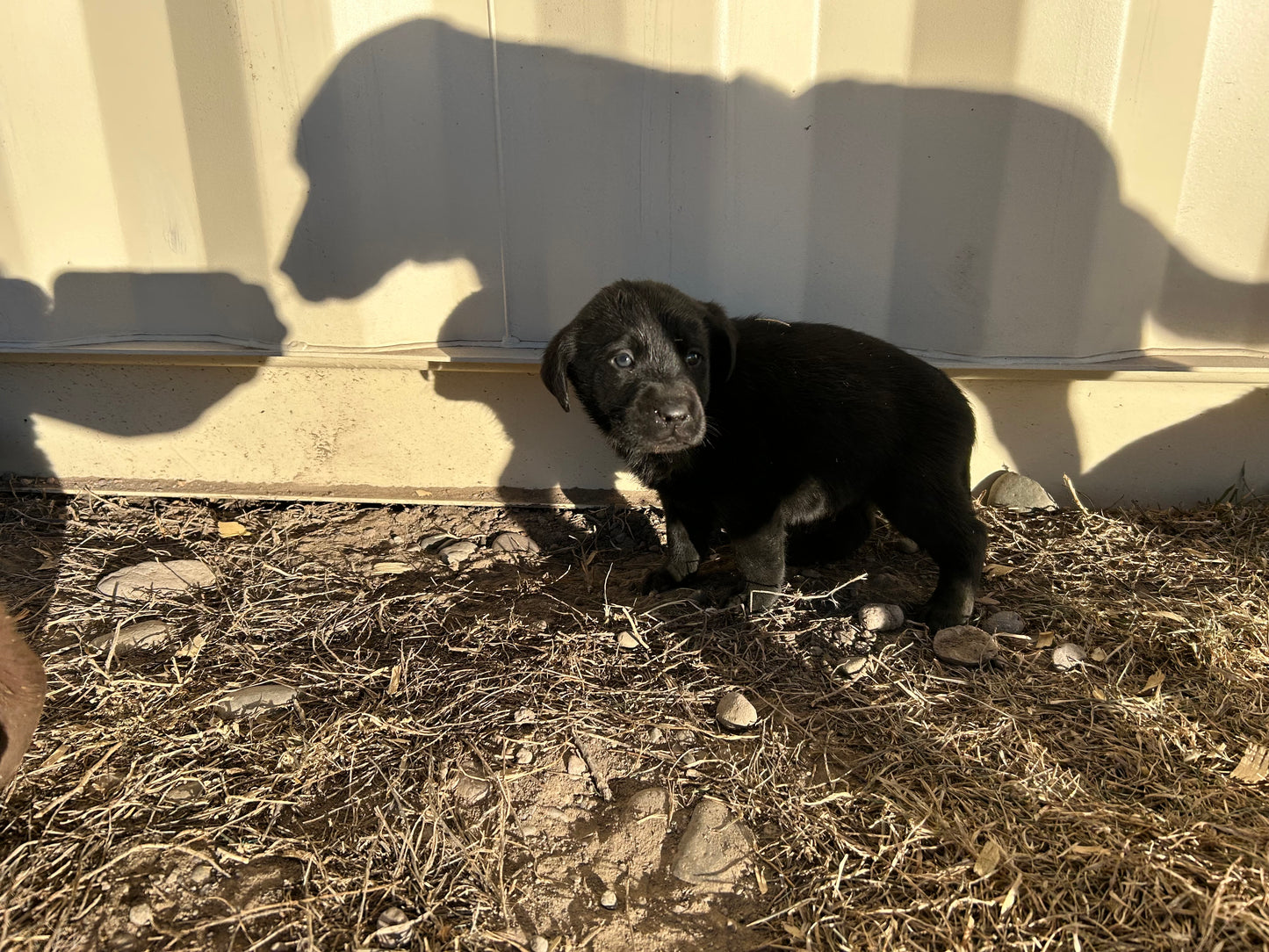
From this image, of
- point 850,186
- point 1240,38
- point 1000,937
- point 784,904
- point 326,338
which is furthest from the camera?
point 326,338

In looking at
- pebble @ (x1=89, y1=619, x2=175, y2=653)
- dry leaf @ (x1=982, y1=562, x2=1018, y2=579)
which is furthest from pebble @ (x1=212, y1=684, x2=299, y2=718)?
dry leaf @ (x1=982, y1=562, x2=1018, y2=579)

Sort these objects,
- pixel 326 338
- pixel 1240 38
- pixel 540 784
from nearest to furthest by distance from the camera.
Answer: pixel 540 784 < pixel 1240 38 < pixel 326 338

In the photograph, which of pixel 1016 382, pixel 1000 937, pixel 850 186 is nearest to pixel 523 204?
pixel 850 186

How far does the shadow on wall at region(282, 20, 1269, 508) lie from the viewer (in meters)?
3.39

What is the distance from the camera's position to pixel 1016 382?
3814 millimetres

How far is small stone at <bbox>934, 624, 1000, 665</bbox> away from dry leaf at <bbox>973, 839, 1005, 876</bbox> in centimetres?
87

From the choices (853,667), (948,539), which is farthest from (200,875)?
(948,539)

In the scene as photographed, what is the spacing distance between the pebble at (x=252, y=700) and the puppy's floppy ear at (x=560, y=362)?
1.34m

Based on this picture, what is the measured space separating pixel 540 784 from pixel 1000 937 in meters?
1.20

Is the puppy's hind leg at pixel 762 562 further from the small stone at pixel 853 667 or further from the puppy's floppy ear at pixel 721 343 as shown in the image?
the puppy's floppy ear at pixel 721 343

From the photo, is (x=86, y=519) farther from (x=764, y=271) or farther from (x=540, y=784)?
(x=764, y=271)

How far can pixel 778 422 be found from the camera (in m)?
3.08

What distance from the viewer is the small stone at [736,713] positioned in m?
2.55

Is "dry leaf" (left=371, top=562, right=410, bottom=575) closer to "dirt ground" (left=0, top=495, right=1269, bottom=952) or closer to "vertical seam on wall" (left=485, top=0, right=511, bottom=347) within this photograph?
"dirt ground" (left=0, top=495, right=1269, bottom=952)
